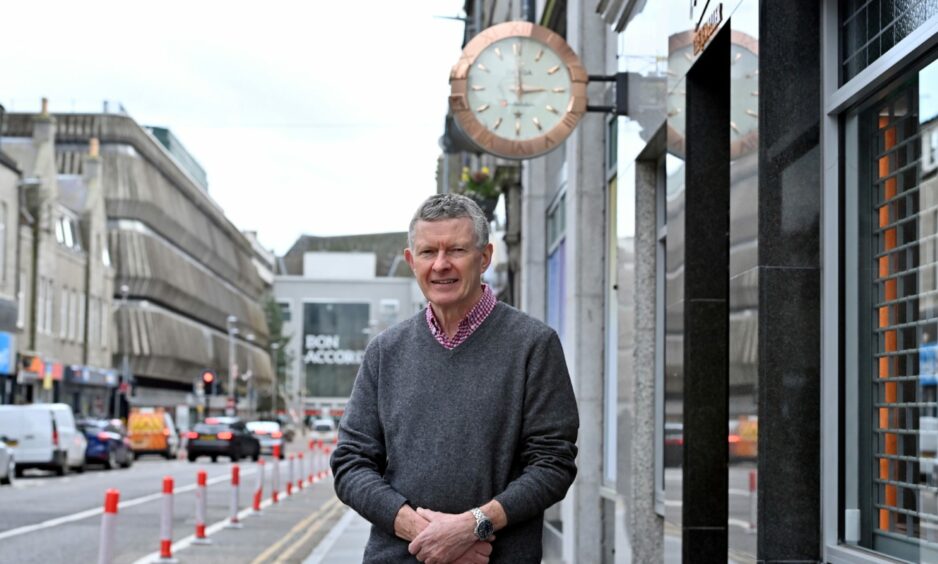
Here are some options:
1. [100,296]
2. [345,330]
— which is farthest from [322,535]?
[345,330]

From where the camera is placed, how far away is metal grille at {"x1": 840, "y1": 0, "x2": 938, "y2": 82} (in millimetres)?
4800

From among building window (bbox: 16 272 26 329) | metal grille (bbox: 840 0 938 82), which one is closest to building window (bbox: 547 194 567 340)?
metal grille (bbox: 840 0 938 82)

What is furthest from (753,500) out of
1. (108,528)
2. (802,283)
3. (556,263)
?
(556,263)

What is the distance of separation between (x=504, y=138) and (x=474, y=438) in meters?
7.80

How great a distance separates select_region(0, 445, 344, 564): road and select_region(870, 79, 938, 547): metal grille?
1205cm

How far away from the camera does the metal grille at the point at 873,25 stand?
480cm

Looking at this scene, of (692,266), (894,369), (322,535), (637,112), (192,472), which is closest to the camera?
(894,369)

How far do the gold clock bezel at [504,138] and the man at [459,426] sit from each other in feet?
23.6

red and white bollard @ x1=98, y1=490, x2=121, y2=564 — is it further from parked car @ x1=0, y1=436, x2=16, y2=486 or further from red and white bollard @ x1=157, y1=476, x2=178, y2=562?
parked car @ x1=0, y1=436, x2=16, y2=486

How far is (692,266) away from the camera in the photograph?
7562 millimetres

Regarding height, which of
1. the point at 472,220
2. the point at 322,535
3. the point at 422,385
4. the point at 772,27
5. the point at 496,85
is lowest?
the point at 322,535

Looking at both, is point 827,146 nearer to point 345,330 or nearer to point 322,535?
point 322,535

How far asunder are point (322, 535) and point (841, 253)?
15.7 m

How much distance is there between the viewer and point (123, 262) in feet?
300
